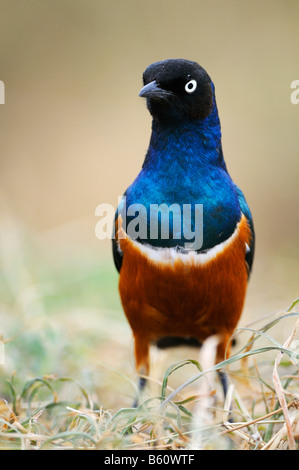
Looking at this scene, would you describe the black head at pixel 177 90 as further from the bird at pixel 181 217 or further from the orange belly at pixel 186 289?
the orange belly at pixel 186 289

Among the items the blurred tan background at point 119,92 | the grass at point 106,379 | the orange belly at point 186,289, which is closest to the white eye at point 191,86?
the orange belly at point 186,289

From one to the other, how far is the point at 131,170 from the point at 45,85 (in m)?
2.35

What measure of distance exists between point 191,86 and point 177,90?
0.28ft

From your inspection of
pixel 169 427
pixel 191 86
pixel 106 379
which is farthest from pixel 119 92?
pixel 169 427

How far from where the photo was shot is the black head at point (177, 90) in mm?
3488

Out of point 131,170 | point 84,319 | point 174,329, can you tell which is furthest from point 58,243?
point 174,329

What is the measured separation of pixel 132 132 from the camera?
9.87 metres

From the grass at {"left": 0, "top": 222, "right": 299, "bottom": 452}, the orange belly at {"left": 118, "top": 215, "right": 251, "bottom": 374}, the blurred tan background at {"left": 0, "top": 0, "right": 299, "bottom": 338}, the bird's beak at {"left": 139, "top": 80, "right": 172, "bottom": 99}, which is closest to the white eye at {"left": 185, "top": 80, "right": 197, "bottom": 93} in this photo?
the bird's beak at {"left": 139, "top": 80, "right": 172, "bottom": 99}

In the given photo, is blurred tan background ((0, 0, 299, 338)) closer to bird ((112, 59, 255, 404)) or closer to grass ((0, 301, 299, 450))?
bird ((112, 59, 255, 404))

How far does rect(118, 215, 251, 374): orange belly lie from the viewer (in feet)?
12.1

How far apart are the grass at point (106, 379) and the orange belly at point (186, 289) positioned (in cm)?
21

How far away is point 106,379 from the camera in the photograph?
4559mm

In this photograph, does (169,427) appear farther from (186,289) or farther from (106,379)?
(106,379)

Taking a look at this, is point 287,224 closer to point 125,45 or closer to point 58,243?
point 58,243
